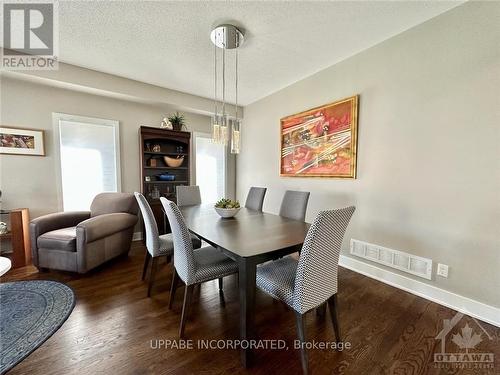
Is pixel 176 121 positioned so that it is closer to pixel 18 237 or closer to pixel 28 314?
pixel 18 237

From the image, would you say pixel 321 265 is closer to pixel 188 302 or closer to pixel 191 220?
pixel 188 302

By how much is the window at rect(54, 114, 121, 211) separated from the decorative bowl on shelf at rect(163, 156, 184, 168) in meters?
0.77

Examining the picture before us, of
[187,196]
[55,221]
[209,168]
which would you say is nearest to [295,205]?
[187,196]

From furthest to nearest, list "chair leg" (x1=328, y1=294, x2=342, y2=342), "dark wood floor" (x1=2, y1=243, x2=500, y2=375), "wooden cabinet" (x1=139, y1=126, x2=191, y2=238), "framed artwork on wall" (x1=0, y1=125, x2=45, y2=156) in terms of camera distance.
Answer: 1. "wooden cabinet" (x1=139, y1=126, x2=191, y2=238)
2. "framed artwork on wall" (x1=0, y1=125, x2=45, y2=156)
3. "chair leg" (x1=328, y1=294, x2=342, y2=342)
4. "dark wood floor" (x1=2, y1=243, x2=500, y2=375)

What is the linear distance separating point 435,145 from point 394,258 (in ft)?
3.95

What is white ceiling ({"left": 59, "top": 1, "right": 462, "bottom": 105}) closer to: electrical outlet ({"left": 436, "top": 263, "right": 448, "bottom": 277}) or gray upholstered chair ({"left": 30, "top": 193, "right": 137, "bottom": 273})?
gray upholstered chair ({"left": 30, "top": 193, "right": 137, "bottom": 273})

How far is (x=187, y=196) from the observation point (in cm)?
325

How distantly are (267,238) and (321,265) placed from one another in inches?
16.2

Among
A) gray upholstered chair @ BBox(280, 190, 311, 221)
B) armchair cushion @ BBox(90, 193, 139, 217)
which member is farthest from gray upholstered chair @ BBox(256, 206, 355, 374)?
armchair cushion @ BBox(90, 193, 139, 217)

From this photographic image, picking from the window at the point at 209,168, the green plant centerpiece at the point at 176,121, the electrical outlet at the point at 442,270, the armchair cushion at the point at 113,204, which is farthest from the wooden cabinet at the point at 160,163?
the electrical outlet at the point at 442,270

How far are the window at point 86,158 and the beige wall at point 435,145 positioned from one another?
3.49 m

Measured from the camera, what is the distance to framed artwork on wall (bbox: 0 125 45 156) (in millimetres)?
2662

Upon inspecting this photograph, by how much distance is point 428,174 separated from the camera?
78.0 inches

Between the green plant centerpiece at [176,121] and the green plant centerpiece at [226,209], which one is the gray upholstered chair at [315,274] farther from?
the green plant centerpiece at [176,121]
